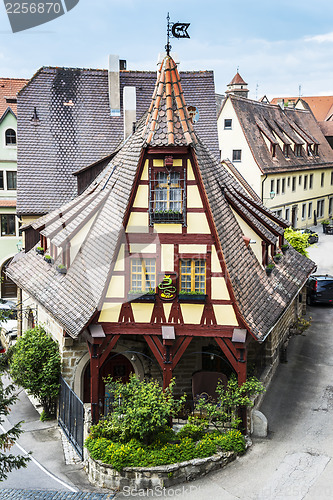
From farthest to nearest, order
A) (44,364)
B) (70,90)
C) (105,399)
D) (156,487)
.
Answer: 1. (70,90)
2. (44,364)
3. (105,399)
4. (156,487)

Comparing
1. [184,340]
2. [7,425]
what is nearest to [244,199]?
[184,340]

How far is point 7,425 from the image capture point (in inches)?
729

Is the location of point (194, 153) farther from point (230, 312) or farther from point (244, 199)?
point (244, 199)

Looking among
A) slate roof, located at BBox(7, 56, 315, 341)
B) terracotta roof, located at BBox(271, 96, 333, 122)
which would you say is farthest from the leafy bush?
terracotta roof, located at BBox(271, 96, 333, 122)

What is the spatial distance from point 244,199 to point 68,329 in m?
8.07

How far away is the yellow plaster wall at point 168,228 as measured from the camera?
1574 centimetres

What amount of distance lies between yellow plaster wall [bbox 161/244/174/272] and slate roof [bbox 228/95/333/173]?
27.7 meters

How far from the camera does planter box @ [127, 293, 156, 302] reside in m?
15.7

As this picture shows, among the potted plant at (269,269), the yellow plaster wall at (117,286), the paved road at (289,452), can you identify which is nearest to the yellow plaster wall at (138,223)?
the yellow plaster wall at (117,286)

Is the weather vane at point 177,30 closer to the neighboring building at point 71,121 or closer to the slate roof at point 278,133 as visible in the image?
the neighboring building at point 71,121

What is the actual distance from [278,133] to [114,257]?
110ft

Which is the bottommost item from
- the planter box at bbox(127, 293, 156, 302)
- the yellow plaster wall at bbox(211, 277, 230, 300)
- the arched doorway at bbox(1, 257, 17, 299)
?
the arched doorway at bbox(1, 257, 17, 299)

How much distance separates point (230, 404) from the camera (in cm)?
1512

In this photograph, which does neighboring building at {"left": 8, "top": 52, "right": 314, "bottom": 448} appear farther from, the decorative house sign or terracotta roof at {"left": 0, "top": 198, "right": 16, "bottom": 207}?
terracotta roof at {"left": 0, "top": 198, "right": 16, "bottom": 207}
